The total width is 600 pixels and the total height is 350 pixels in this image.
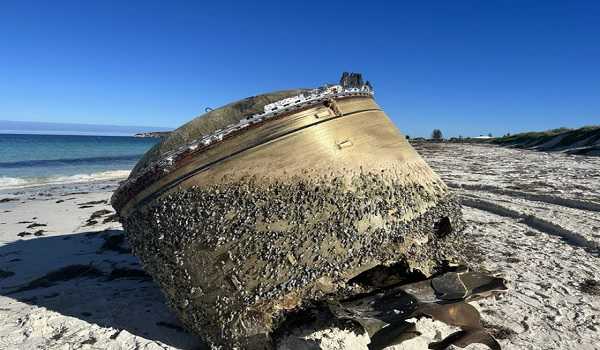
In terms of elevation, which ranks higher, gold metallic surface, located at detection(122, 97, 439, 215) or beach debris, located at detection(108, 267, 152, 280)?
gold metallic surface, located at detection(122, 97, 439, 215)

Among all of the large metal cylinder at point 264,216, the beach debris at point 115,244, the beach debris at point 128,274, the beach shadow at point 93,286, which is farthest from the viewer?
the beach debris at point 115,244

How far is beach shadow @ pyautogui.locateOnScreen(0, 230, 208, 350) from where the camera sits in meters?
2.92

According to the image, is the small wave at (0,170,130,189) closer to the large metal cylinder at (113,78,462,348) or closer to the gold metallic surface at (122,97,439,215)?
the large metal cylinder at (113,78,462,348)

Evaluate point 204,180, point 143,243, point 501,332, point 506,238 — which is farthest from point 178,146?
point 506,238

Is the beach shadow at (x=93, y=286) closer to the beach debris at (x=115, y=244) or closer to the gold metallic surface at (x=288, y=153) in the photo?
the beach debris at (x=115, y=244)

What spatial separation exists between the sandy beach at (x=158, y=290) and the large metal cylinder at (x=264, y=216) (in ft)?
1.18

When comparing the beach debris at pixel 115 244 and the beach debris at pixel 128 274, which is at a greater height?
the beach debris at pixel 128 274

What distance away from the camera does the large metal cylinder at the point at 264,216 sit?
2.33 m

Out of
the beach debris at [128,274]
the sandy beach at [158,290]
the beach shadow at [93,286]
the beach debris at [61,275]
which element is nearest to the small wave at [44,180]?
the sandy beach at [158,290]

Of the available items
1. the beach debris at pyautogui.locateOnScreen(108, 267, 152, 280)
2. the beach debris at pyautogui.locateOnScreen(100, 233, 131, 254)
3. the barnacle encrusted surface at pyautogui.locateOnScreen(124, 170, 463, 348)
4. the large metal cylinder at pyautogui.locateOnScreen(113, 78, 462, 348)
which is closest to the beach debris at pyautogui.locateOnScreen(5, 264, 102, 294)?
the beach debris at pyautogui.locateOnScreen(108, 267, 152, 280)

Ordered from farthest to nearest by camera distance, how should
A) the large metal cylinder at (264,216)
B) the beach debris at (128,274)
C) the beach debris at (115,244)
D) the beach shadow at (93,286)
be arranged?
the beach debris at (115,244)
the beach debris at (128,274)
the beach shadow at (93,286)
the large metal cylinder at (264,216)

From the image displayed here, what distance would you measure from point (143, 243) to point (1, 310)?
1.50 m

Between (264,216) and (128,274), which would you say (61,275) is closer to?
(128,274)

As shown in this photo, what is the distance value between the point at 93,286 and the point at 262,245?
2273 mm
